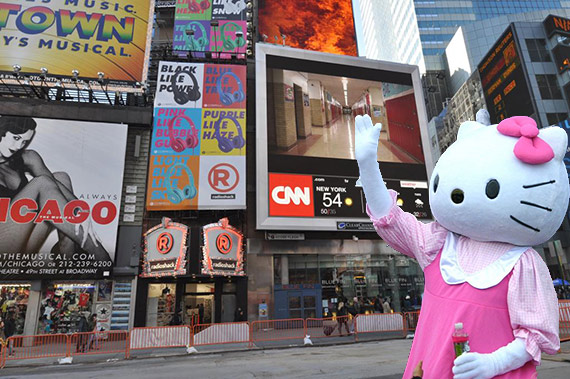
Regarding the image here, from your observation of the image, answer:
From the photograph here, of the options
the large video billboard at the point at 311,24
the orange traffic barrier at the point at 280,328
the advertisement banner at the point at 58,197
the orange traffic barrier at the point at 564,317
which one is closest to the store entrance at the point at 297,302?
the orange traffic barrier at the point at 280,328

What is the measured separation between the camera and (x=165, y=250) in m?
18.4

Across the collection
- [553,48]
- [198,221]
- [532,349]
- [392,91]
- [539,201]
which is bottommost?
[532,349]

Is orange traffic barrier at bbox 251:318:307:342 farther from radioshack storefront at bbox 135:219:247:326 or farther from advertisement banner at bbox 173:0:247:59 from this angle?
advertisement banner at bbox 173:0:247:59

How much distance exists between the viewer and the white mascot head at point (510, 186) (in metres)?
2.42

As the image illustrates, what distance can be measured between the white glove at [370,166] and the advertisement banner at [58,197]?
18.0 meters

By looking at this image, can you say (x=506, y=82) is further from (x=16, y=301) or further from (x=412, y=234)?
(x=16, y=301)

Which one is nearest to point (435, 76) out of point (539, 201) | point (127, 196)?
point (127, 196)

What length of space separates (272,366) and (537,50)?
41917mm

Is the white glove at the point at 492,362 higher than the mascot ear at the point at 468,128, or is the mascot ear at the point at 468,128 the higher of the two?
the mascot ear at the point at 468,128

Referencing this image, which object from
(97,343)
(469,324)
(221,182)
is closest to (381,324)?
(221,182)

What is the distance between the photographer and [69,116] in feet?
65.1

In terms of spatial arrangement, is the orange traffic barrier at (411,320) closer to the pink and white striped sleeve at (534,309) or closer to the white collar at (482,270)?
the white collar at (482,270)

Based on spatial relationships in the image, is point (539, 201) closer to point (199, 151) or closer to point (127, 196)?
point (199, 151)

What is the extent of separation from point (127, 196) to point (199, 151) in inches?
181
